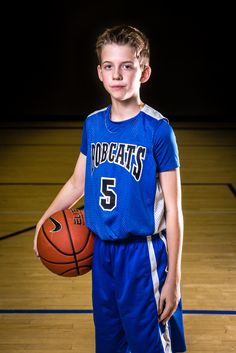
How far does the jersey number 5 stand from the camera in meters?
2.06

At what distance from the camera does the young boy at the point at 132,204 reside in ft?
6.61

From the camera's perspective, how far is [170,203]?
2041 mm

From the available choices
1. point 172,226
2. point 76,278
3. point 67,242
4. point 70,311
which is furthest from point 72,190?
point 76,278

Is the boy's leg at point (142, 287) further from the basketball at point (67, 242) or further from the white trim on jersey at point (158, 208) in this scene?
the basketball at point (67, 242)

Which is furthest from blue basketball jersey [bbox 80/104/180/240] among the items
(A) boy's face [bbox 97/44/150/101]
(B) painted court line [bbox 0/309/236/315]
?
(B) painted court line [bbox 0/309/236/315]

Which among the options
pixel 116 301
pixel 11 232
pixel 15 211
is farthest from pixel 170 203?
pixel 15 211

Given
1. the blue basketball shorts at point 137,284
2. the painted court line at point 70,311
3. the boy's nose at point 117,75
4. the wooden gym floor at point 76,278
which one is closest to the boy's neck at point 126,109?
the boy's nose at point 117,75

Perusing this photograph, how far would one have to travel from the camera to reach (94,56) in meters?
10.9

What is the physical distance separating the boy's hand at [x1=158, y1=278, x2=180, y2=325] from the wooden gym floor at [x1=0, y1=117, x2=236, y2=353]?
857 millimetres

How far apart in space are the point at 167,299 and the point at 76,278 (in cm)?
176

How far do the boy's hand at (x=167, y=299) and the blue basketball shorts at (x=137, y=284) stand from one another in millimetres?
20

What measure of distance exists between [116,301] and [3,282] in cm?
168

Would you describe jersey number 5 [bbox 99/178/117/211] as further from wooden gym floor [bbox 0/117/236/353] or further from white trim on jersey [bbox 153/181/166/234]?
wooden gym floor [bbox 0/117/236/353]

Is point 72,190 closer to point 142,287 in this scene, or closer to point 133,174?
point 133,174
